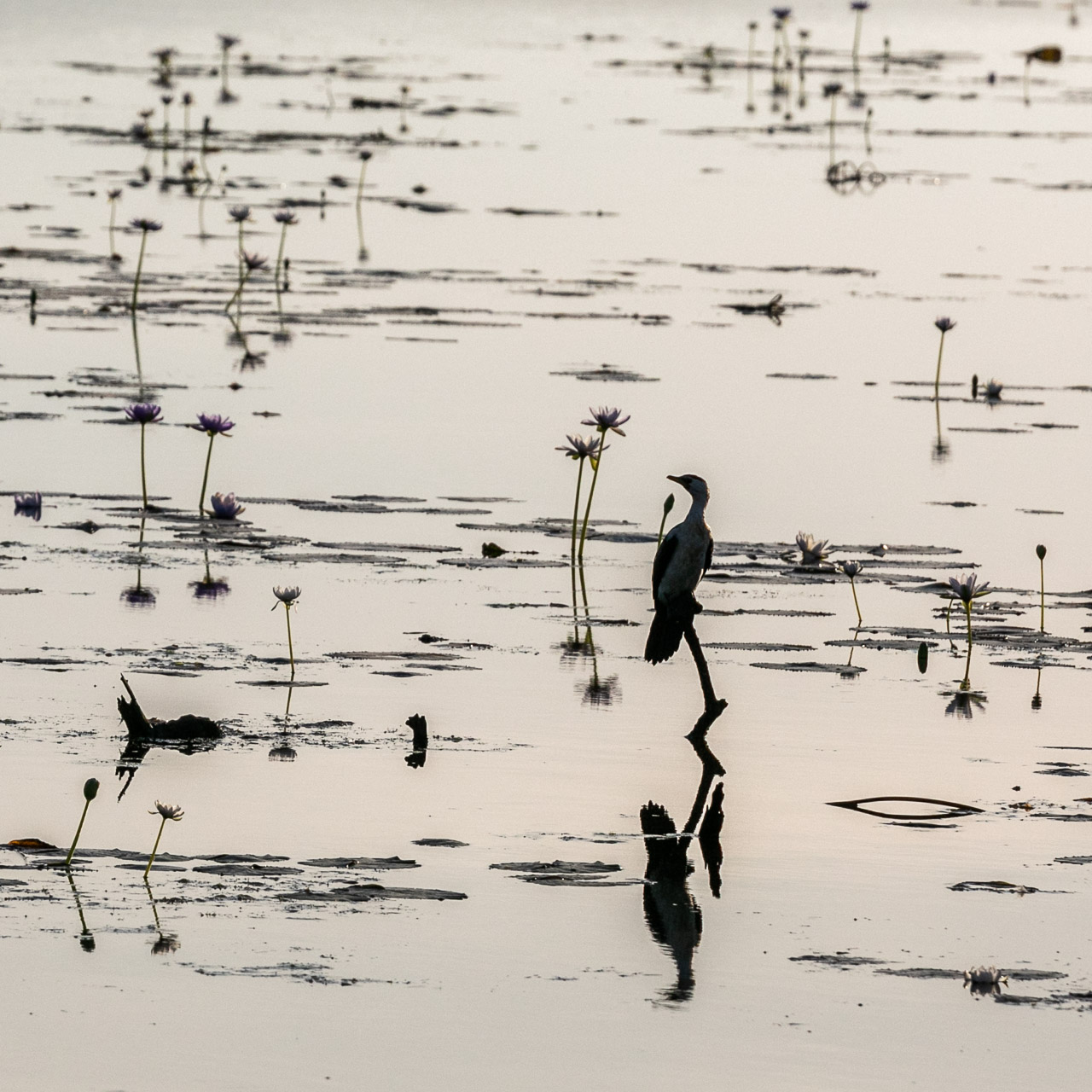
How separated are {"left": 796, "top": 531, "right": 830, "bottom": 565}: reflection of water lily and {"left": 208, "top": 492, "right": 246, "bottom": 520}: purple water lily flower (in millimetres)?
1726

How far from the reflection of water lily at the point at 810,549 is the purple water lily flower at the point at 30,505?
91.1 inches

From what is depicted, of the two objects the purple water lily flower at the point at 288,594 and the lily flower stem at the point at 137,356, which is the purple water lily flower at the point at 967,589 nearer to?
the purple water lily flower at the point at 288,594

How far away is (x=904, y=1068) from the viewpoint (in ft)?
13.6

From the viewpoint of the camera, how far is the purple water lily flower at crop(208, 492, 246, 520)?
8.19 m

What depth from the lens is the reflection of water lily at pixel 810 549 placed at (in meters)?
7.97

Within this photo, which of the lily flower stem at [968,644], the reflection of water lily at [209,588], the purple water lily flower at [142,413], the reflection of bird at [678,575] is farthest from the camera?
the purple water lily flower at [142,413]

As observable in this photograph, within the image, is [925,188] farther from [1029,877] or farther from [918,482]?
[1029,877]

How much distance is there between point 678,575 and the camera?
6297 mm

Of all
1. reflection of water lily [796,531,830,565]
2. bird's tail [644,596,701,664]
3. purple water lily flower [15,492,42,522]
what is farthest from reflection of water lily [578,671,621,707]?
purple water lily flower [15,492,42,522]

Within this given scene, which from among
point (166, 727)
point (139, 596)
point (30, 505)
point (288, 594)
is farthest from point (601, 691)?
point (30, 505)

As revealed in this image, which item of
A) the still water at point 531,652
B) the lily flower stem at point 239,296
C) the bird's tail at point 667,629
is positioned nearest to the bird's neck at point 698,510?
the bird's tail at point 667,629

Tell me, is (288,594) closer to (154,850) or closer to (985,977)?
(154,850)

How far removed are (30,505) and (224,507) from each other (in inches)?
23.3

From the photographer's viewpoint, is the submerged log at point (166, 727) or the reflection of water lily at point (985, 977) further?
the submerged log at point (166, 727)
